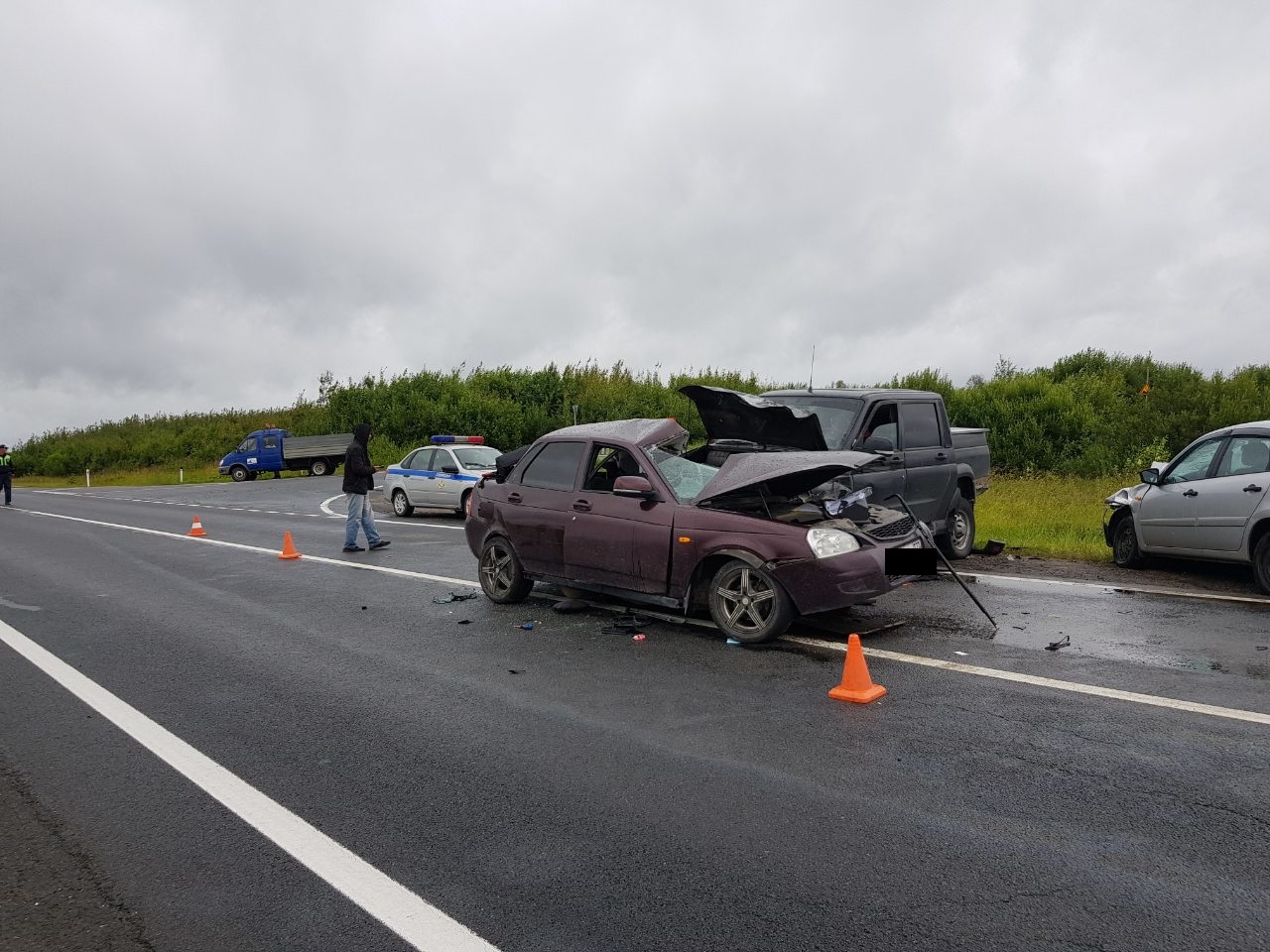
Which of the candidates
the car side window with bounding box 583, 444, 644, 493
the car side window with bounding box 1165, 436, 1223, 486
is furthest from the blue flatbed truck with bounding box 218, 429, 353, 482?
the car side window with bounding box 1165, 436, 1223, 486

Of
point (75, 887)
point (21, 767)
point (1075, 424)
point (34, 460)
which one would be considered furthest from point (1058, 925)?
point (34, 460)

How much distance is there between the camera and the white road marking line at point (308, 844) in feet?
10.5

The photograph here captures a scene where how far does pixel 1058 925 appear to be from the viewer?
10.5 feet

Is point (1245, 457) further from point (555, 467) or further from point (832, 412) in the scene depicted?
point (555, 467)

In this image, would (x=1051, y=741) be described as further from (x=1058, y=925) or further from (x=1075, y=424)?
(x=1075, y=424)

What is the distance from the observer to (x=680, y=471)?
27.0 feet

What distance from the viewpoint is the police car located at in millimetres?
19656

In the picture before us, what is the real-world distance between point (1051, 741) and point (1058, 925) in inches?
77.8

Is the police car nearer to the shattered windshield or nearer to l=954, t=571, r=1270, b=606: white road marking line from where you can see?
l=954, t=571, r=1270, b=606: white road marking line

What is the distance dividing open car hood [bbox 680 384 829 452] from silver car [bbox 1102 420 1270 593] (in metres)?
4.03

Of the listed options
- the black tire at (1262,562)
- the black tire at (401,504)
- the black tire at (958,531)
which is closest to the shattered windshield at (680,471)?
the black tire at (958,531)

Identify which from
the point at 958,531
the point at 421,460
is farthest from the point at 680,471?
the point at 421,460

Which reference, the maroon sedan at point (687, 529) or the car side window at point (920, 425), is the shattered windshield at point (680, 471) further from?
the car side window at point (920, 425)

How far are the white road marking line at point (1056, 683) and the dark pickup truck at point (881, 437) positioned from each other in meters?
2.06
